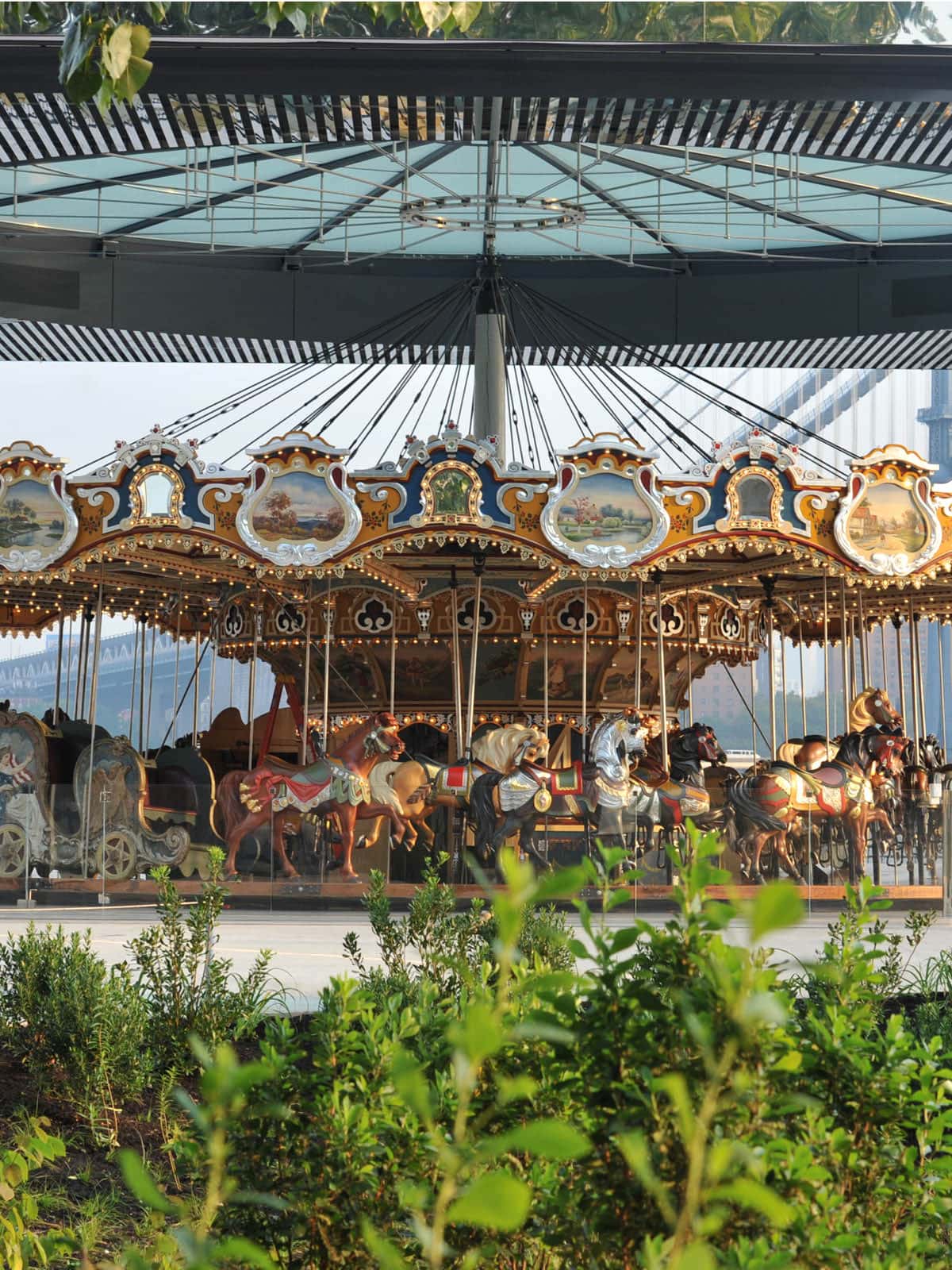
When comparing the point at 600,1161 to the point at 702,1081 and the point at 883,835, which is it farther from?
the point at 883,835

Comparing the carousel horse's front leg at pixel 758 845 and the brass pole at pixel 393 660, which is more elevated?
the brass pole at pixel 393 660

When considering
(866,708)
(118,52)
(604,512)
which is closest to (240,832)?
(604,512)

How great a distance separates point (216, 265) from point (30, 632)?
618 cm

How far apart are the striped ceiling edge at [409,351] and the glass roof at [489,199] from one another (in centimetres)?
153

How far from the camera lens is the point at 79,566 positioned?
1720 cm

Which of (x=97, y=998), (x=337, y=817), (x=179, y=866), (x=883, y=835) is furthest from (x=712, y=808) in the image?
(x=97, y=998)

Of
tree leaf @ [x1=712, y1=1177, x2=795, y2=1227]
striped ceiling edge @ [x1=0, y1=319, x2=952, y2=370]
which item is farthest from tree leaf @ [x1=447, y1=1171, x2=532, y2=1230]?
striped ceiling edge @ [x1=0, y1=319, x2=952, y2=370]

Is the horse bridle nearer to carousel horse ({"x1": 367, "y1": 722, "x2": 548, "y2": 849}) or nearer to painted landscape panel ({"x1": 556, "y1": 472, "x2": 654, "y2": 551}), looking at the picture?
carousel horse ({"x1": 367, "y1": 722, "x2": 548, "y2": 849})

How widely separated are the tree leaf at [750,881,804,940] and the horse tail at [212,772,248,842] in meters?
15.6

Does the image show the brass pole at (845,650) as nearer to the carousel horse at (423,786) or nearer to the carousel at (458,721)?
the carousel at (458,721)

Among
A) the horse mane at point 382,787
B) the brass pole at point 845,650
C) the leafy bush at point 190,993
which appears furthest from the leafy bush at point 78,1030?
the brass pole at point 845,650

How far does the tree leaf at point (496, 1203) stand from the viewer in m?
1.28

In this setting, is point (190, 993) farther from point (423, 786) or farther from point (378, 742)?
point (423, 786)

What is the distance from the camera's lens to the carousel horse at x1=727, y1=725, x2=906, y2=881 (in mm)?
16281
